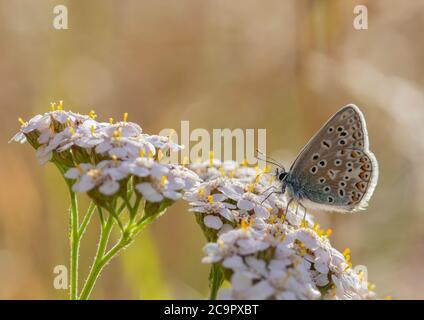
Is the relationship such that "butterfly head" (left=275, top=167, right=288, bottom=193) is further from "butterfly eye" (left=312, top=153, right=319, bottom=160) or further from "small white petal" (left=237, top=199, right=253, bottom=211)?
"small white petal" (left=237, top=199, right=253, bottom=211)

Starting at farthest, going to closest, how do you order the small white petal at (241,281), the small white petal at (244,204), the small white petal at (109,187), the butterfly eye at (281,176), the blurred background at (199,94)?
the blurred background at (199,94) < the butterfly eye at (281,176) < the small white petal at (244,204) < the small white petal at (109,187) < the small white petal at (241,281)

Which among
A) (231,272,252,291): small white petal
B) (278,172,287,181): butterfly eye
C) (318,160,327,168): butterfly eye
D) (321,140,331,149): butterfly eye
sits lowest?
(231,272,252,291): small white petal

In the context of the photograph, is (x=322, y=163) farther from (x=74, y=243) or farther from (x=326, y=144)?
(x=74, y=243)

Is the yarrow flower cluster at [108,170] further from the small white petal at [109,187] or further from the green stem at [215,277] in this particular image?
the green stem at [215,277]

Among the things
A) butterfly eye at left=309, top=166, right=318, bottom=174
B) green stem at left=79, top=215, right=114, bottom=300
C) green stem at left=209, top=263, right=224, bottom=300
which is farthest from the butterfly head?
green stem at left=79, top=215, right=114, bottom=300

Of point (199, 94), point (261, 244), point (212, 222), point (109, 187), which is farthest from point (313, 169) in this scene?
point (199, 94)

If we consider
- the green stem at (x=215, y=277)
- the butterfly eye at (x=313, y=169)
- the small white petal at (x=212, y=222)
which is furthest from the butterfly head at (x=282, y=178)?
the green stem at (x=215, y=277)

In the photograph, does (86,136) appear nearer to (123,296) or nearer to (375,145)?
(123,296)
